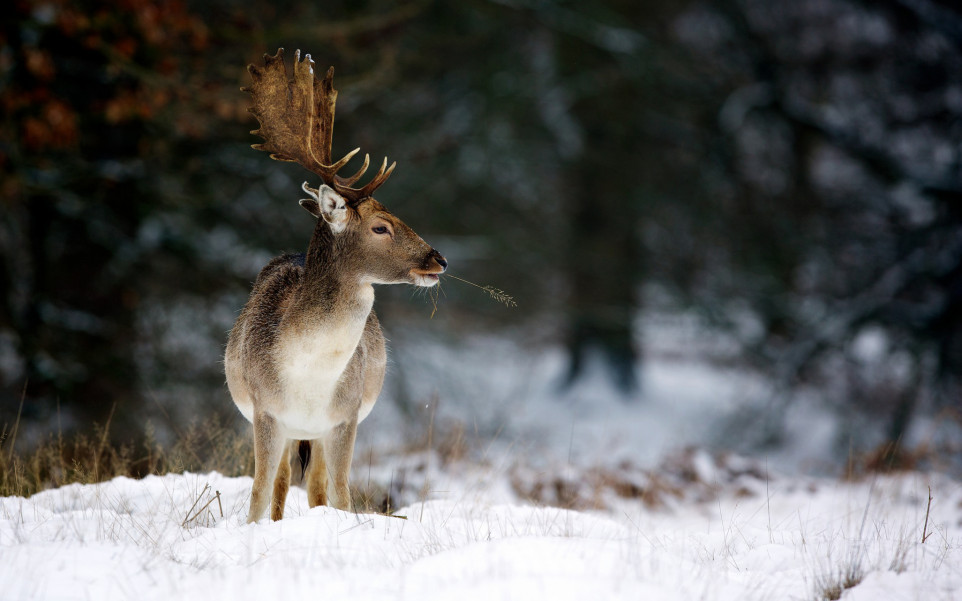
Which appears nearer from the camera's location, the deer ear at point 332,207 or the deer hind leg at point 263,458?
the deer ear at point 332,207

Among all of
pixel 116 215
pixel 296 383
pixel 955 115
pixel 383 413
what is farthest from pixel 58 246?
pixel 955 115

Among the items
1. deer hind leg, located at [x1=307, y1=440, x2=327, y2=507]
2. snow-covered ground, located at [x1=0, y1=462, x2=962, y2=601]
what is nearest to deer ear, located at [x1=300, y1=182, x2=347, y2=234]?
deer hind leg, located at [x1=307, y1=440, x2=327, y2=507]

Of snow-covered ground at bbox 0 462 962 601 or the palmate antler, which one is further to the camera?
the palmate antler

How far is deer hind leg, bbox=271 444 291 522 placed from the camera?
3.97 m

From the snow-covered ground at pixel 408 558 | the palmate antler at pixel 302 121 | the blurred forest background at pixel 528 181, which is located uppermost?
the blurred forest background at pixel 528 181

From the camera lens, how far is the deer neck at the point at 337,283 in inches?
148

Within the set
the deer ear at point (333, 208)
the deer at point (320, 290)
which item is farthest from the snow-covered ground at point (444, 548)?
the deer ear at point (333, 208)

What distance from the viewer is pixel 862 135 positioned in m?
11.8

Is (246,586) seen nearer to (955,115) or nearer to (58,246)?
(58,246)

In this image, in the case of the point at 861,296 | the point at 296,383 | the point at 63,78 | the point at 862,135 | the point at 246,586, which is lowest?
the point at 246,586

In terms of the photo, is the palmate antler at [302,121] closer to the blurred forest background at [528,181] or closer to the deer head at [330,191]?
the deer head at [330,191]

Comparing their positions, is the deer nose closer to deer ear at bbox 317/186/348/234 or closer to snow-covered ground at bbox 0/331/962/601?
deer ear at bbox 317/186/348/234

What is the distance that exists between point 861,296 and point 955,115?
2.63m

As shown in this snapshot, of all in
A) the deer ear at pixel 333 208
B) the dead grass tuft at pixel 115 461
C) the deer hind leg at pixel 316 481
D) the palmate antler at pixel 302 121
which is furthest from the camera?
the dead grass tuft at pixel 115 461
